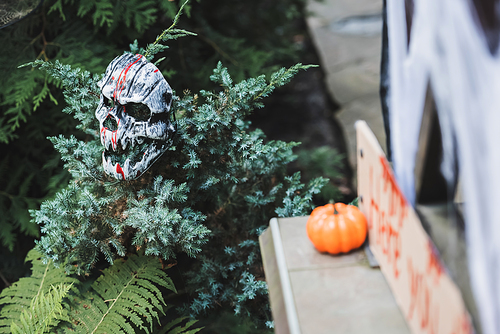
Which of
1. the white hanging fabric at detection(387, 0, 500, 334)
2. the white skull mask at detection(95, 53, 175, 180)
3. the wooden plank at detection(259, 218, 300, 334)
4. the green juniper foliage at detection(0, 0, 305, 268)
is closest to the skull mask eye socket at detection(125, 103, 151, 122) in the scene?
the white skull mask at detection(95, 53, 175, 180)

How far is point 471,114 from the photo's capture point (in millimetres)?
904

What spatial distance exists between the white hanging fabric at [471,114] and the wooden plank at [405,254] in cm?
7

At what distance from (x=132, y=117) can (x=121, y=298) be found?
83 cm

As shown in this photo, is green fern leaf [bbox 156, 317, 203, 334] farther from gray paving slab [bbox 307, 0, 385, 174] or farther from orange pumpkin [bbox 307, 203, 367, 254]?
gray paving slab [bbox 307, 0, 385, 174]

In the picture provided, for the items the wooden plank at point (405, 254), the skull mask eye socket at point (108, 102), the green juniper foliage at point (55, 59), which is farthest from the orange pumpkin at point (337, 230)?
the green juniper foliage at point (55, 59)

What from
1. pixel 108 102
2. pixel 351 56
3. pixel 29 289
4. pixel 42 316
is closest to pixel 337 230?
pixel 108 102

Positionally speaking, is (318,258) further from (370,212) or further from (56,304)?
(56,304)

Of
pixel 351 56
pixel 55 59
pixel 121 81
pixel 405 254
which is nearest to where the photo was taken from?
pixel 405 254

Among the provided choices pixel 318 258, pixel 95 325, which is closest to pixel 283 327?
pixel 318 258

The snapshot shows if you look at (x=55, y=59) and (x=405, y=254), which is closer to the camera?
(x=405, y=254)

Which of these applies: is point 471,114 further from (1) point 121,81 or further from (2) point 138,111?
(2) point 138,111

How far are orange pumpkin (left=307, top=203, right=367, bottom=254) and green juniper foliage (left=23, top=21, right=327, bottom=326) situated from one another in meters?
0.56

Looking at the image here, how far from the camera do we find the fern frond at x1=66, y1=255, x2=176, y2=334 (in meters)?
1.80

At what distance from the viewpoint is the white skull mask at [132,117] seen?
165 centimetres
